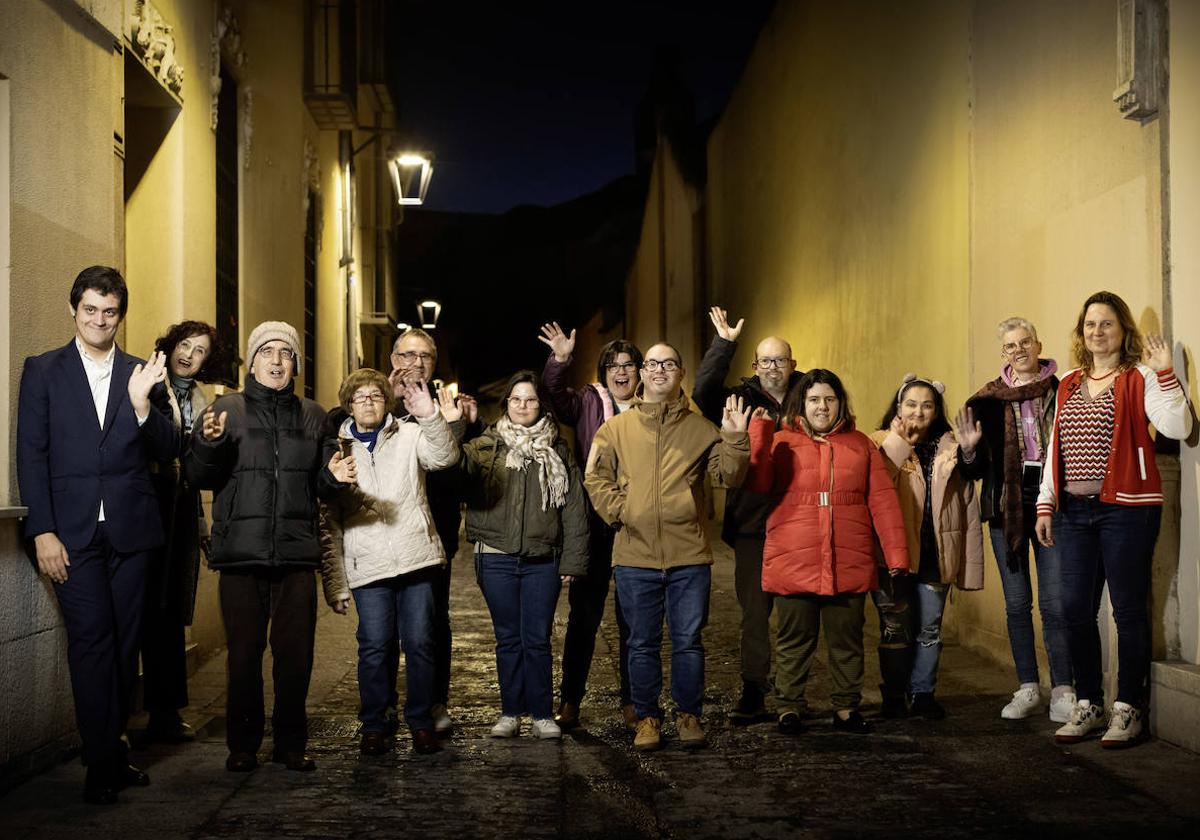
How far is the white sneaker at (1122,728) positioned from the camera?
226 inches

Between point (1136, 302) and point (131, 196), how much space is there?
6120 mm

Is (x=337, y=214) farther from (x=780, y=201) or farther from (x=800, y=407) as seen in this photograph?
(x=800, y=407)

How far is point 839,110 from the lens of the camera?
1244 cm

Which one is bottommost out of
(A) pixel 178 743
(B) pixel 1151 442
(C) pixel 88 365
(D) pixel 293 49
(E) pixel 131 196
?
(A) pixel 178 743

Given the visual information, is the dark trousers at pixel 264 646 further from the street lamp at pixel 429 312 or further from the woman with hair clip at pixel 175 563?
the street lamp at pixel 429 312

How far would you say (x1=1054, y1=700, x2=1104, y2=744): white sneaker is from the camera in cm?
588

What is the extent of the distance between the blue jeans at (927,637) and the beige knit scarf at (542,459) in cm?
203

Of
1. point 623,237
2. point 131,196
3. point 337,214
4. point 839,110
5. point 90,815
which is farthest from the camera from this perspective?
point 623,237

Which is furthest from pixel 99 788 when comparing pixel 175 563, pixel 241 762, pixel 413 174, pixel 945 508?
pixel 413 174

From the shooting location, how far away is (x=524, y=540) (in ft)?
20.0

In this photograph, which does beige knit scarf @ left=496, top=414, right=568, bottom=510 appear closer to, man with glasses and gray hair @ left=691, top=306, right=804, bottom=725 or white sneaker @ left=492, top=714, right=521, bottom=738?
man with glasses and gray hair @ left=691, top=306, right=804, bottom=725

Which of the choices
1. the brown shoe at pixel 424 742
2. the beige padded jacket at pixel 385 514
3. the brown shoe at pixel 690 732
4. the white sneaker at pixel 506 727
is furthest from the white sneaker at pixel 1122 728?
the beige padded jacket at pixel 385 514

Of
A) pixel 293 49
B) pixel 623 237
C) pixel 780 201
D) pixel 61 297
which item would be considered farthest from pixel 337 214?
pixel 623 237

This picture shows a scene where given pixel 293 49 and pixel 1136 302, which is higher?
pixel 293 49
